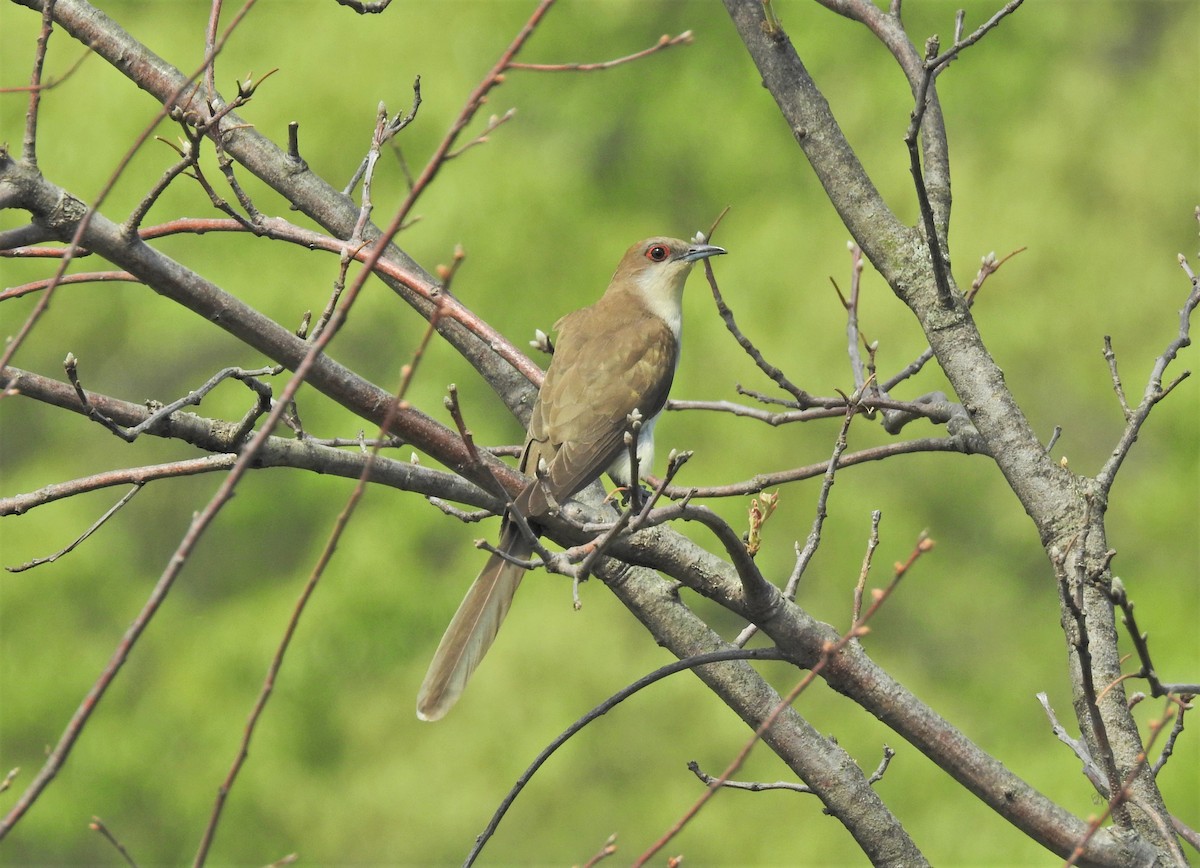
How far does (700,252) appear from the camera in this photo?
17.1 feet

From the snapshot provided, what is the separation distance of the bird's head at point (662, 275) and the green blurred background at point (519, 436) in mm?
4485

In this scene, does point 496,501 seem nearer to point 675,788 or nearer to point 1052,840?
point 1052,840

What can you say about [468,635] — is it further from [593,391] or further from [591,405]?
[593,391]

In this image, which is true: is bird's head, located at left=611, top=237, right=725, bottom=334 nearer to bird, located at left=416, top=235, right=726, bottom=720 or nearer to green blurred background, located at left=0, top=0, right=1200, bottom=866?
bird, located at left=416, top=235, right=726, bottom=720

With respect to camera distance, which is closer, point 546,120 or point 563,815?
point 563,815

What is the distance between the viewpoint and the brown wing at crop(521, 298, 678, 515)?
4.23 meters

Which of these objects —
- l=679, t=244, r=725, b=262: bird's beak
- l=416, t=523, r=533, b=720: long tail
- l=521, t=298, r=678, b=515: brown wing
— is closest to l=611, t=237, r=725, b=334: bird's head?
l=679, t=244, r=725, b=262: bird's beak

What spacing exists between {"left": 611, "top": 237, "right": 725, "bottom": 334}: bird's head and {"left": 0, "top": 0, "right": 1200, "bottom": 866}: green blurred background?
4.48 meters

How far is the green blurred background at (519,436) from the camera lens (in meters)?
9.95

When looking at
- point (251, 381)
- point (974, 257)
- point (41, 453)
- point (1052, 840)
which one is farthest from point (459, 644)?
point (41, 453)

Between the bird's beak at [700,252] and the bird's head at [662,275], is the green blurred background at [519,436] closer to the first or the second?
the bird's head at [662,275]

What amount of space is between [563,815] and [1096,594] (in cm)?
720

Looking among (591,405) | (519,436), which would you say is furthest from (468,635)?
(519,436)

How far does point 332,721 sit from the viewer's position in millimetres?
10797
